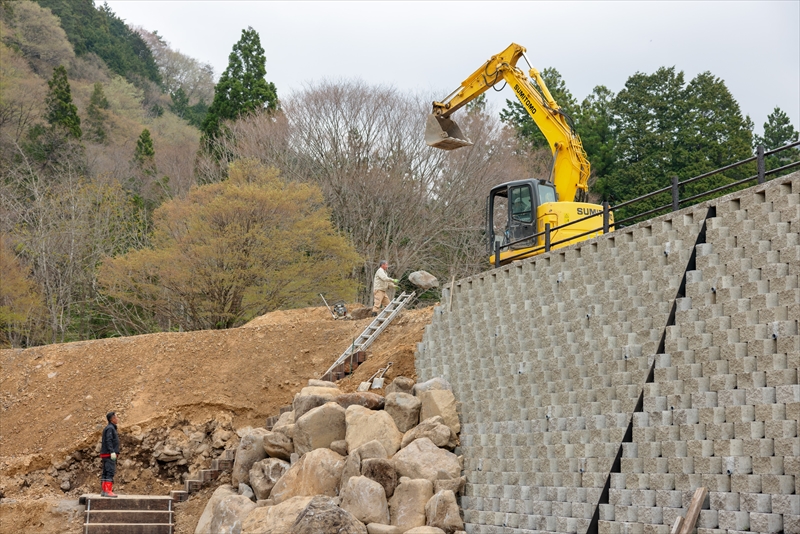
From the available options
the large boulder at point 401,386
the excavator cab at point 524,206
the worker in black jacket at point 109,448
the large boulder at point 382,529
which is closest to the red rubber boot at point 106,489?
the worker in black jacket at point 109,448

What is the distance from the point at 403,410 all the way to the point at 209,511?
13.4 feet

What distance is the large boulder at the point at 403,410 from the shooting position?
49.5 feet

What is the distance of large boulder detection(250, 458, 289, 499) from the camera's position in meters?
15.9

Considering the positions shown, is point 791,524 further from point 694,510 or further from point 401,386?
point 401,386

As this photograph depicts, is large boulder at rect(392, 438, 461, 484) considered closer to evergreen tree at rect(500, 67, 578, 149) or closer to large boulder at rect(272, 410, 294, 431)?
large boulder at rect(272, 410, 294, 431)

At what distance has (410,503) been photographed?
13.4 meters

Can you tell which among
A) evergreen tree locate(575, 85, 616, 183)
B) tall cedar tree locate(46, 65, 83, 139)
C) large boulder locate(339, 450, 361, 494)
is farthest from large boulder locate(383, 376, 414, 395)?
tall cedar tree locate(46, 65, 83, 139)

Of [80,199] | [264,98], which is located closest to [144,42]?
[264,98]

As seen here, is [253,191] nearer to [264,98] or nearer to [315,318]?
[315,318]

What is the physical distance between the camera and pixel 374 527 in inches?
516

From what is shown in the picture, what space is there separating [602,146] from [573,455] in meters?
28.3

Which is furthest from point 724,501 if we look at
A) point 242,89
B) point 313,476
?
point 242,89

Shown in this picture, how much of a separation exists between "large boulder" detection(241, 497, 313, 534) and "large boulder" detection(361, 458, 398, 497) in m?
0.98

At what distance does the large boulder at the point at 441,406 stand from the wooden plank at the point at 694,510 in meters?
5.93
